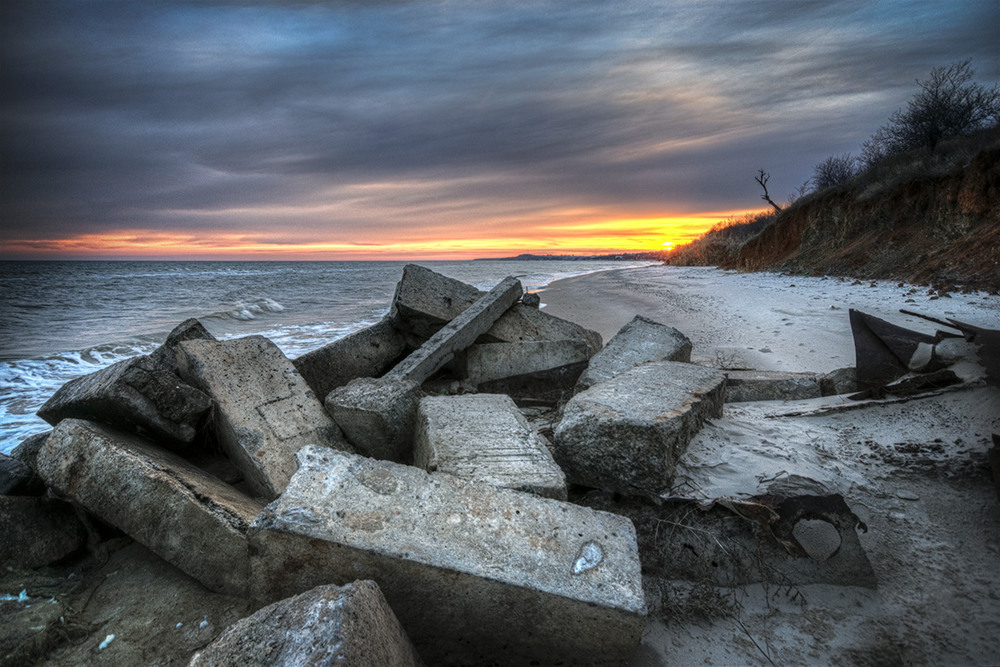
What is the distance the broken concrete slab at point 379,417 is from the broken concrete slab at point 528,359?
1386mm

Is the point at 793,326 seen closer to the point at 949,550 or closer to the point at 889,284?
the point at 889,284

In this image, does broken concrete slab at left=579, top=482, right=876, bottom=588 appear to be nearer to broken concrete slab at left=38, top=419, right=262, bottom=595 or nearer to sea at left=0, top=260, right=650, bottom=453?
broken concrete slab at left=38, top=419, right=262, bottom=595

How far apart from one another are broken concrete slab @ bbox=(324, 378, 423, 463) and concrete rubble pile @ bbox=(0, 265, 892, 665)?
0.01 m

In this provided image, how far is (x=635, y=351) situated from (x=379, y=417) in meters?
2.36

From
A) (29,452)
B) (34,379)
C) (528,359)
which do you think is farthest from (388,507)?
(34,379)

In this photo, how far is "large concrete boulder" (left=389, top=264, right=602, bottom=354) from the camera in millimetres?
4988

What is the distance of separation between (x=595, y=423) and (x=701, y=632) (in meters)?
0.95

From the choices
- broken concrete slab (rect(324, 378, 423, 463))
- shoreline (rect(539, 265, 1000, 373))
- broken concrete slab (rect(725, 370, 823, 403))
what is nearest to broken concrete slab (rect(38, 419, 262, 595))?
broken concrete slab (rect(324, 378, 423, 463))

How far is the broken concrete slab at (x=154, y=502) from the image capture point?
207cm

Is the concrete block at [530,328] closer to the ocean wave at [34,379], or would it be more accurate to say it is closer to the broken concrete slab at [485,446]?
the broken concrete slab at [485,446]

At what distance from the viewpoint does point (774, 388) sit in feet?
14.0

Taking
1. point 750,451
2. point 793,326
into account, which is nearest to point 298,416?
point 750,451

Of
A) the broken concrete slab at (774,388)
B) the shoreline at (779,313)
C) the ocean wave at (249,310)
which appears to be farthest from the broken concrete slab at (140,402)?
the ocean wave at (249,310)

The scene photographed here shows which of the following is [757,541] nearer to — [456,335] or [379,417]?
[379,417]
